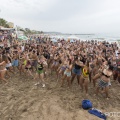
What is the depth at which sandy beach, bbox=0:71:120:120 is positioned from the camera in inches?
199

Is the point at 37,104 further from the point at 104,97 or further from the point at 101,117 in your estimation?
the point at 104,97

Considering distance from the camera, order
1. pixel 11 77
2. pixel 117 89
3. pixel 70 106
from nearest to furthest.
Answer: pixel 70 106, pixel 117 89, pixel 11 77

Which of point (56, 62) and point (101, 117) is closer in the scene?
point (101, 117)

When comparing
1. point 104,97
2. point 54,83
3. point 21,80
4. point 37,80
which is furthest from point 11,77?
point 104,97

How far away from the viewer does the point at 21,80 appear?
28.0 ft

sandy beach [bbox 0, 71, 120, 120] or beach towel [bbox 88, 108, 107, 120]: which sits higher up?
beach towel [bbox 88, 108, 107, 120]

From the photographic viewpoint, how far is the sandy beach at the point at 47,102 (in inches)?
199

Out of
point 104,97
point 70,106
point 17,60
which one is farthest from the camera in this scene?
point 17,60

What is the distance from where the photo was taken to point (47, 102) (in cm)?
587

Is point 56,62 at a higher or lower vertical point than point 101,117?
higher

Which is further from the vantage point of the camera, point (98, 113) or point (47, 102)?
point (47, 102)

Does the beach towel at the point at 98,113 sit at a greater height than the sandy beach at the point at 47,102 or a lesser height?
greater

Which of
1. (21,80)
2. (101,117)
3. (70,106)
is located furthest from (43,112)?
(21,80)

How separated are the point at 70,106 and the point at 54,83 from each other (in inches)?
104
